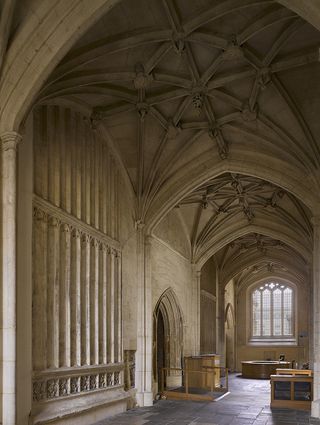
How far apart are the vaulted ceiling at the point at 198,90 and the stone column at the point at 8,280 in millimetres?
1813

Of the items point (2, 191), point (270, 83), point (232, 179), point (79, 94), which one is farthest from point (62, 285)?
point (232, 179)

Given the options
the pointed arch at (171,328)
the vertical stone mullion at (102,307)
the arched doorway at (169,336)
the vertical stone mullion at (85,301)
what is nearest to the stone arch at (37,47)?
the vertical stone mullion at (85,301)

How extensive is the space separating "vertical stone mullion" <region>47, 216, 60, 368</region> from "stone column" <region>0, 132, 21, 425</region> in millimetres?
1976

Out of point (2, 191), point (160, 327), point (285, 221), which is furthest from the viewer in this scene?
point (285, 221)

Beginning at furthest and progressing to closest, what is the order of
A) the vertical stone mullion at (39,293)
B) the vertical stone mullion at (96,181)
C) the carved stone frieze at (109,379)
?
1. the carved stone frieze at (109,379)
2. the vertical stone mullion at (96,181)
3. the vertical stone mullion at (39,293)

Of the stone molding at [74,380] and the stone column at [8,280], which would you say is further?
the stone molding at [74,380]

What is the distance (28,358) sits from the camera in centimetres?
833

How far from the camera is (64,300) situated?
1018cm

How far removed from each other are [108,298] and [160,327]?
6.10 m

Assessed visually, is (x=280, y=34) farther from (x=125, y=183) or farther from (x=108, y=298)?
(x=108, y=298)

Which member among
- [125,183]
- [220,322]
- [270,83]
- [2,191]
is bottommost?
[220,322]

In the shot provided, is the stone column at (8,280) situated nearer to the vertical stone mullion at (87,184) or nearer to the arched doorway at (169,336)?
the vertical stone mullion at (87,184)

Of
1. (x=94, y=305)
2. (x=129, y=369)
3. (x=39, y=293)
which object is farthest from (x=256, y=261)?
(x=39, y=293)

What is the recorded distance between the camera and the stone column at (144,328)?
1395 cm
